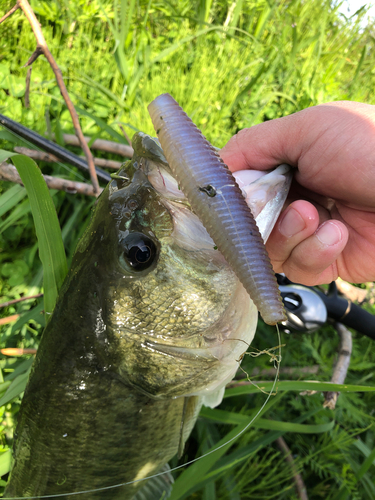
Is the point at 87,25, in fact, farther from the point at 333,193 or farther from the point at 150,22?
the point at 333,193

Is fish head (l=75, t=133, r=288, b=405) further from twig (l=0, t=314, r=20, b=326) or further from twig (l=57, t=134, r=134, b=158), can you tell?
twig (l=57, t=134, r=134, b=158)

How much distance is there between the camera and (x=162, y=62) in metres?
3.37

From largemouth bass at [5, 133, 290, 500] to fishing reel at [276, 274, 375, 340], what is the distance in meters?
1.12

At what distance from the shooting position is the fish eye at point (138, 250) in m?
1.05

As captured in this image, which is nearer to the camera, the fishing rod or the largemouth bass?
the largemouth bass

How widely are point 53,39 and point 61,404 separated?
11.0 feet

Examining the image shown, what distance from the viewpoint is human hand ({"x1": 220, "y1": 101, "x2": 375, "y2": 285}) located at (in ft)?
4.61

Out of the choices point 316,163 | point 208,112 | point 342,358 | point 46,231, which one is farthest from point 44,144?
point 342,358

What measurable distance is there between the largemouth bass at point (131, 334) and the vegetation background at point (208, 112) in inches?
12.4

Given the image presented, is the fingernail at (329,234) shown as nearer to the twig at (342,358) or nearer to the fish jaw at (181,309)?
the fish jaw at (181,309)

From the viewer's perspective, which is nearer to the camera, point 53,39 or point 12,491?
point 12,491

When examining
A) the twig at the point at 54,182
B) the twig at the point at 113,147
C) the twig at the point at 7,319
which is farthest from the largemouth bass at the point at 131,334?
the twig at the point at 113,147

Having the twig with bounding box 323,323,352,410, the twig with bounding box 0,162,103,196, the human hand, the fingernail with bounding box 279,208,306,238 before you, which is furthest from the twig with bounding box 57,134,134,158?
the twig with bounding box 323,323,352,410

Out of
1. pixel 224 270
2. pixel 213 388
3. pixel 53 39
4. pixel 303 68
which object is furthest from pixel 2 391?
pixel 303 68
